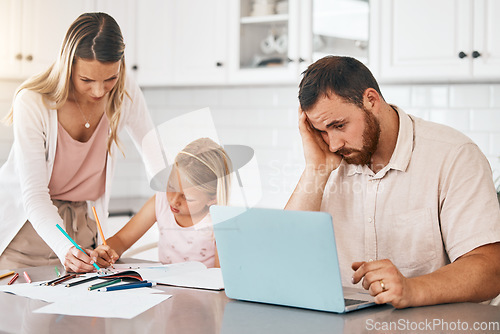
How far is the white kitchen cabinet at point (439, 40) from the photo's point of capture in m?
2.46

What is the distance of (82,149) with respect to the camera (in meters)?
2.02

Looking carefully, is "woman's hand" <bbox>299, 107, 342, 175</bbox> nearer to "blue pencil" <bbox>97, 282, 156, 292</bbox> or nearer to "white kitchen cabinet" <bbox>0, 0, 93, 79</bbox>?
"blue pencil" <bbox>97, 282, 156, 292</bbox>

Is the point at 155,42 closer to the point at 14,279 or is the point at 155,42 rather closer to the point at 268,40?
the point at 268,40

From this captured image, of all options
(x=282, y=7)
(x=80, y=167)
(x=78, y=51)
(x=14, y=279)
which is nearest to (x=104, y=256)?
(x=14, y=279)

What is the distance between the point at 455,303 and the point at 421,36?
160 cm

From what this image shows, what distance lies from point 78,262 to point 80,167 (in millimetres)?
538

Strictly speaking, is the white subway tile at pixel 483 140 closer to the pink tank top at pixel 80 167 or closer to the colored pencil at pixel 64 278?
the pink tank top at pixel 80 167

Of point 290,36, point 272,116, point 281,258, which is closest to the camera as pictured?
point 281,258

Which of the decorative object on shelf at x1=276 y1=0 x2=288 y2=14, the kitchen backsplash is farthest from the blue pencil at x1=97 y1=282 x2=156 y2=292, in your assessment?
the decorative object on shelf at x1=276 y1=0 x2=288 y2=14

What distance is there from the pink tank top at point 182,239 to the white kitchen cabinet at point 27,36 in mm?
1449

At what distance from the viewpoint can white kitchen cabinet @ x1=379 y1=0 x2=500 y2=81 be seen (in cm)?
246

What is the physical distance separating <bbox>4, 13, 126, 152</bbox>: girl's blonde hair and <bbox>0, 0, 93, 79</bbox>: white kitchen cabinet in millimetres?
1277

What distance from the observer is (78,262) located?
158cm

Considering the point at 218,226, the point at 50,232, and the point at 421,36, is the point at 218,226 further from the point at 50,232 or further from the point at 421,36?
the point at 421,36
